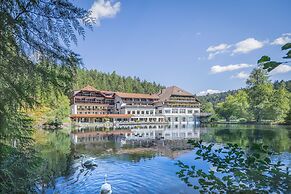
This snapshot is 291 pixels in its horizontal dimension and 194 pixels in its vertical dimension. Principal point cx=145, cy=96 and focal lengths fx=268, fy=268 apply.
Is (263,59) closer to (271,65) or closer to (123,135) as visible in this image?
(271,65)

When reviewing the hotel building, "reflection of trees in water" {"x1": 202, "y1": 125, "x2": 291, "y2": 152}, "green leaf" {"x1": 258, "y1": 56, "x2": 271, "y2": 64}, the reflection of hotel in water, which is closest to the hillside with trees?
the hotel building

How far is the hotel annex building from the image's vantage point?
48.6 meters

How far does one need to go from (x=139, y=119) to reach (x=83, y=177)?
4067 centimetres

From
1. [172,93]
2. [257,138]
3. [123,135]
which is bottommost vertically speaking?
[257,138]

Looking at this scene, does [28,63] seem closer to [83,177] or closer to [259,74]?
[83,177]

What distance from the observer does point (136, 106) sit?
52.3 meters

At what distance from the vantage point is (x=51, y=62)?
95.7 inches

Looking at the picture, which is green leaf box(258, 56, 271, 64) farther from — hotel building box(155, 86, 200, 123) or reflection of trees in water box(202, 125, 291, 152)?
hotel building box(155, 86, 200, 123)

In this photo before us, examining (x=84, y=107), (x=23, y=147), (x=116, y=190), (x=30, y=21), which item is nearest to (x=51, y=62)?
(x=30, y=21)

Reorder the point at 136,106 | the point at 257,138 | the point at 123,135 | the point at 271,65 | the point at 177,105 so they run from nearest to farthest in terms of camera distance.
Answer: the point at 271,65, the point at 257,138, the point at 123,135, the point at 136,106, the point at 177,105

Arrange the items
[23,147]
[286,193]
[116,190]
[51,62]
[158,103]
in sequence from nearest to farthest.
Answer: [286,193]
[51,62]
[23,147]
[116,190]
[158,103]

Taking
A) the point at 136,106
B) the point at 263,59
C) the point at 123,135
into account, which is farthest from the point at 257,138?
the point at 136,106

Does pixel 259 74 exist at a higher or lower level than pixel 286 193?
higher

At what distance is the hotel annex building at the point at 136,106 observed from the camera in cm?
4856
